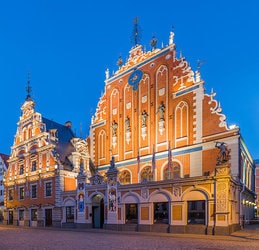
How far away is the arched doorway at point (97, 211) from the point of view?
3056cm

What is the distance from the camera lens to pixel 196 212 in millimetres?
22906

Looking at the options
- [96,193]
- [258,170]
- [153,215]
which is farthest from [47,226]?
[258,170]

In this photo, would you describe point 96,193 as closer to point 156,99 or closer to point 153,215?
point 153,215

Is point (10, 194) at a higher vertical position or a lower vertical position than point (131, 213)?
lower

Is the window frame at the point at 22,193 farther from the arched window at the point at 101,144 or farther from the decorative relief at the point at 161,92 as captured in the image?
the decorative relief at the point at 161,92

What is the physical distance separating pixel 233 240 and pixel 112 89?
23.6 meters

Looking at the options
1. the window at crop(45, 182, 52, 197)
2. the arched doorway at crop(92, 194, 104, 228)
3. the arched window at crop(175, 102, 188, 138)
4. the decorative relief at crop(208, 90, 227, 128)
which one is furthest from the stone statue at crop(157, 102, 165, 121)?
the window at crop(45, 182, 52, 197)

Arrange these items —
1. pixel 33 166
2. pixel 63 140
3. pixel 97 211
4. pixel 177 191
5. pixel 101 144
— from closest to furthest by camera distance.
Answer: pixel 177 191 → pixel 97 211 → pixel 101 144 → pixel 33 166 → pixel 63 140

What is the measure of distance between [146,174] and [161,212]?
6484 millimetres

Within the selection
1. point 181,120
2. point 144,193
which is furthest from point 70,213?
point 181,120

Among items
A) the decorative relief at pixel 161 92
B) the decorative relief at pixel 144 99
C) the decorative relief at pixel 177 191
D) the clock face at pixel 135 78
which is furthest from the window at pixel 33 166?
the decorative relief at pixel 177 191

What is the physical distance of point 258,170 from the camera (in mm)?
66438

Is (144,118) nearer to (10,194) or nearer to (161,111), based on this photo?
(161,111)

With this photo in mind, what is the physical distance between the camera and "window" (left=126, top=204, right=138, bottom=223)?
26655 millimetres
